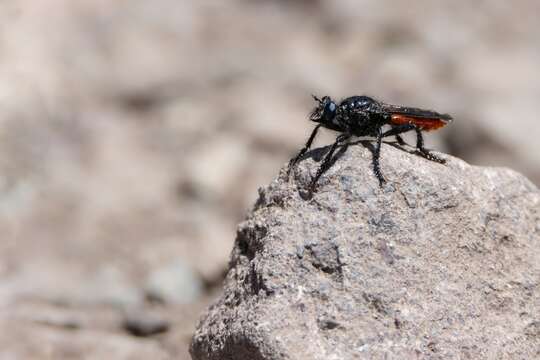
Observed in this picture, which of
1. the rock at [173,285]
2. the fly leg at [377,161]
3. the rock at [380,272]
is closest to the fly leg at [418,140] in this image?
the rock at [380,272]

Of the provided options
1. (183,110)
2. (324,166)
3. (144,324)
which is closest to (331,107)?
(324,166)

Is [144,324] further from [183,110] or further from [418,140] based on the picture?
[183,110]

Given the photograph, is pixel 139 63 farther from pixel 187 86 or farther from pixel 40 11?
pixel 40 11

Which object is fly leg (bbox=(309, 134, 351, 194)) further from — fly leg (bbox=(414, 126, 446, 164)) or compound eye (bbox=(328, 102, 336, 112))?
fly leg (bbox=(414, 126, 446, 164))

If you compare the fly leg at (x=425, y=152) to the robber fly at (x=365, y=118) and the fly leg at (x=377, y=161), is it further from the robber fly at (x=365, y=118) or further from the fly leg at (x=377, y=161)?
the fly leg at (x=377, y=161)

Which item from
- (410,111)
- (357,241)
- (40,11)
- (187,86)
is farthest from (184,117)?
(357,241)

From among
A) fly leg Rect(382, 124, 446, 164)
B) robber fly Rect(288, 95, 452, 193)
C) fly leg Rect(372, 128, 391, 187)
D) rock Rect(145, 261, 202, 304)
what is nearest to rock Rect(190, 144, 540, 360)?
fly leg Rect(372, 128, 391, 187)
